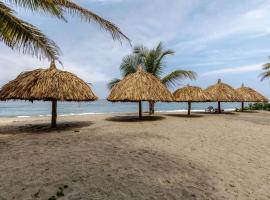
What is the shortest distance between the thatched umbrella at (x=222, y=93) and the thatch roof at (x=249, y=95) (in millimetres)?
1281

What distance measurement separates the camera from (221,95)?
1805 cm

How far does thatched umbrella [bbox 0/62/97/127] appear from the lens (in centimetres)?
891

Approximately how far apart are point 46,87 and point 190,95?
28.7 feet

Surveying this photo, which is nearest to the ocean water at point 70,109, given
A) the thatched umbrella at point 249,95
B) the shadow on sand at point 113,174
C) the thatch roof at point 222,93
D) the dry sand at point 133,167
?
the thatched umbrella at point 249,95

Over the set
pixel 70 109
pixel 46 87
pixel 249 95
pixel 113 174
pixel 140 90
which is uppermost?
pixel 249 95

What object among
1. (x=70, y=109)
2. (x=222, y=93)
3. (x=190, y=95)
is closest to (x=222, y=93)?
(x=222, y=93)

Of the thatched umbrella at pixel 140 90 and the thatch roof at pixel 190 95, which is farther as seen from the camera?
the thatch roof at pixel 190 95

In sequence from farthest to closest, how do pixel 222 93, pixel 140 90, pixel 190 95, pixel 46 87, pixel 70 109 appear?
pixel 70 109 < pixel 222 93 < pixel 190 95 < pixel 140 90 < pixel 46 87

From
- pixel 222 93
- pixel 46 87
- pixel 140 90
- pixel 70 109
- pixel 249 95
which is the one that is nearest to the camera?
pixel 46 87

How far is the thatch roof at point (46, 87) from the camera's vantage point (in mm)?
8914

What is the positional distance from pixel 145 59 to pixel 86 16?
12.3 metres

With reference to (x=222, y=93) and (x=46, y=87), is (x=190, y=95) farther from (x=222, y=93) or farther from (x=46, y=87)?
(x=46, y=87)

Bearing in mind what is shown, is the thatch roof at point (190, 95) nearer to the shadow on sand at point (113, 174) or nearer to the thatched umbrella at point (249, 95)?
the thatched umbrella at point (249, 95)

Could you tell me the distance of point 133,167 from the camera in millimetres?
5125
